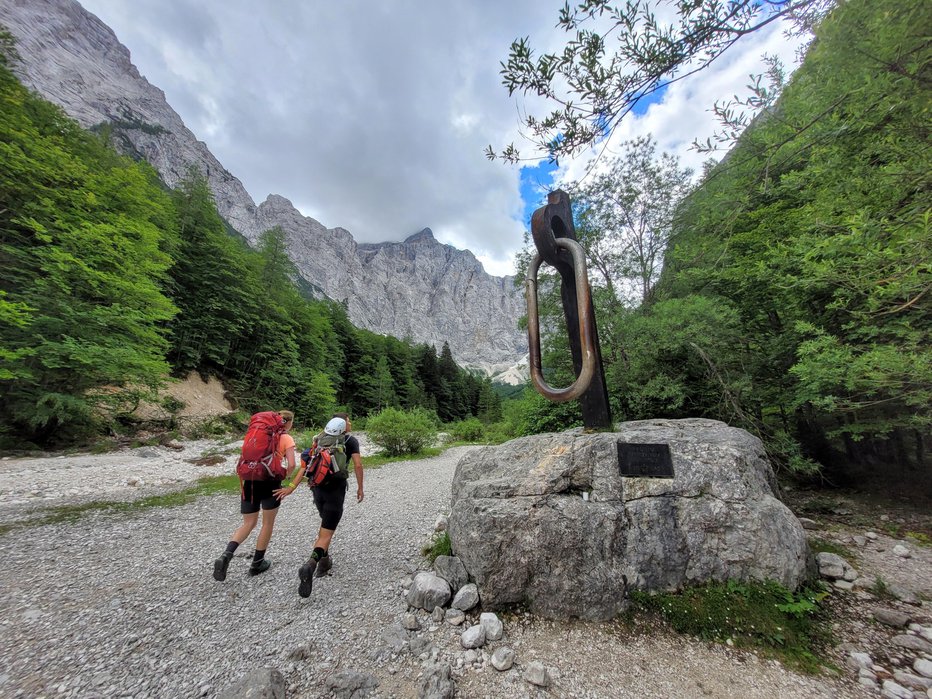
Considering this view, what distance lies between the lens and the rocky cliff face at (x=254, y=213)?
258ft

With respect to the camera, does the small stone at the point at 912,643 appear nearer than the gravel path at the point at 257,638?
No

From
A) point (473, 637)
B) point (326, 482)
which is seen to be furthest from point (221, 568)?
point (473, 637)

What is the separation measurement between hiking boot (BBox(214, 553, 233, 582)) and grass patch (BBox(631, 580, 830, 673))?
14.8 feet

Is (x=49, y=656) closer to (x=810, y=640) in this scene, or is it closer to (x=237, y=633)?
(x=237, y=633)

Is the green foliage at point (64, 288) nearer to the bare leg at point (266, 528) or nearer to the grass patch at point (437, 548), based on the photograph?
the bare leg at point (266, 528)

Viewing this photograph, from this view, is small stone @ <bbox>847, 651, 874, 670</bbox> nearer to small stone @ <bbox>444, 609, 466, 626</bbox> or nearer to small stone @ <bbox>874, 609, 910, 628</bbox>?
small stone @ <bbox>874, 609, 910, 628</bbox>

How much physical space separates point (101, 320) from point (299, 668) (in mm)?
12790

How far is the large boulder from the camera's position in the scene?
3.22 metres

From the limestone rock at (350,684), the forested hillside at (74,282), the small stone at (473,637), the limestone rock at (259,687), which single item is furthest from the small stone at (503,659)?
the forested hillside at (74,282)

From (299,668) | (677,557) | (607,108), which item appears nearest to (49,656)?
(299,668)

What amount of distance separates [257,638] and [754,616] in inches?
182

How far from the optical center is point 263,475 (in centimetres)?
394

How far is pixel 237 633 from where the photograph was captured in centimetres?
299

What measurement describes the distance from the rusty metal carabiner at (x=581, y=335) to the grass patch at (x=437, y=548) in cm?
244
